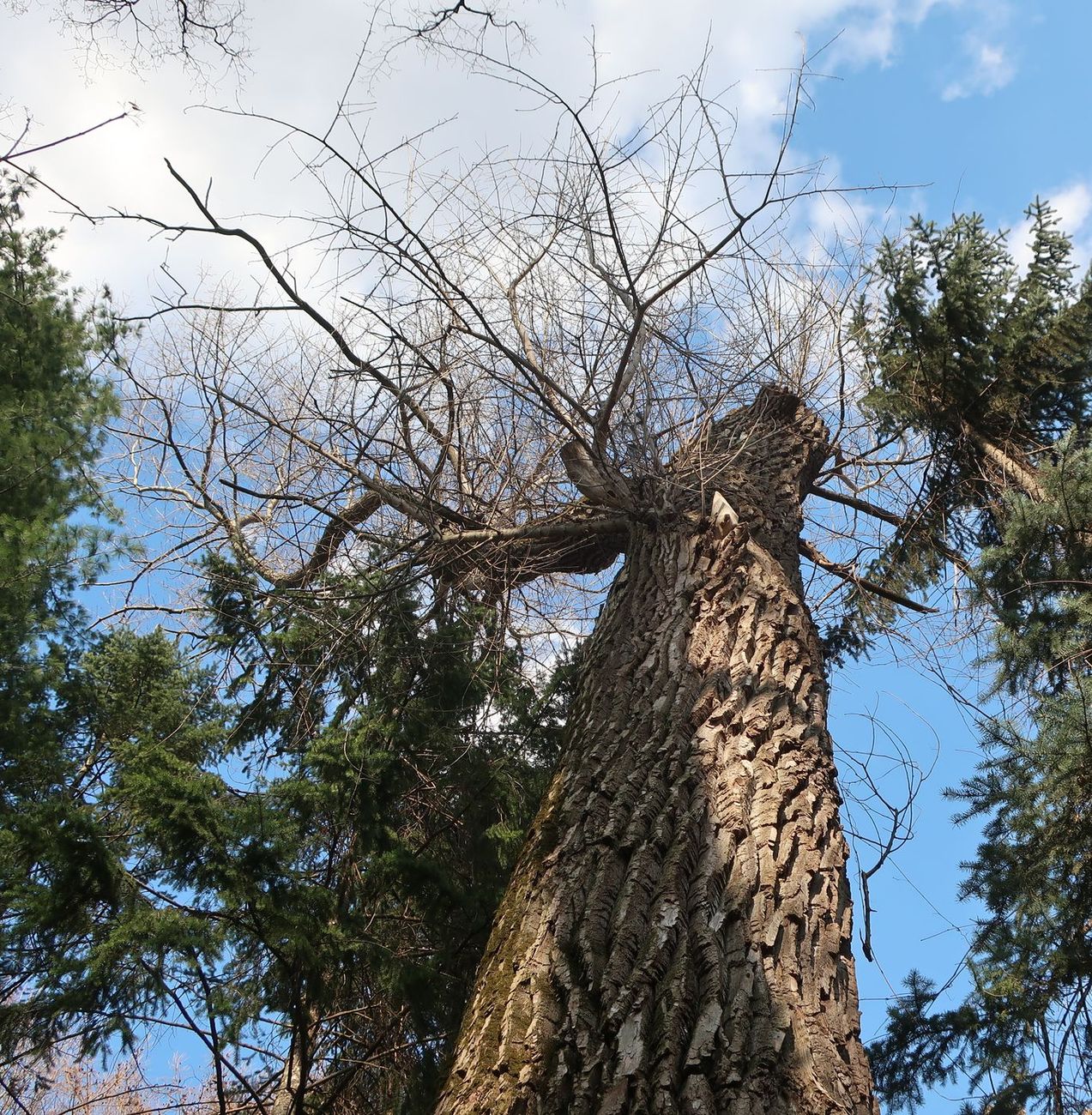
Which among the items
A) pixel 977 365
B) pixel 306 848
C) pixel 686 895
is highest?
pixel 977 365

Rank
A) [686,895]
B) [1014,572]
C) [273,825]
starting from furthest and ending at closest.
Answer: [1014,572] → [273,825] → [686,895]

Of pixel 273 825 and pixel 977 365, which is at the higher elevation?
pixel 977 365

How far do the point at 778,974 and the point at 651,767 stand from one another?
776 mm

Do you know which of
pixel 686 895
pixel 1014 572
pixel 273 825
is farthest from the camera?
pixel 1014 572

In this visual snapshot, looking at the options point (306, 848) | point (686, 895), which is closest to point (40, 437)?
point (306, 848)

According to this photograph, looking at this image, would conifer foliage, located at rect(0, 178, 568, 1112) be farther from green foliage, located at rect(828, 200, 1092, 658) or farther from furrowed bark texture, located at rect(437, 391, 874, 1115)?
green foliage, located at rect(828, 200, 1092, 658)

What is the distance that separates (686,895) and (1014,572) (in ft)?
12.4

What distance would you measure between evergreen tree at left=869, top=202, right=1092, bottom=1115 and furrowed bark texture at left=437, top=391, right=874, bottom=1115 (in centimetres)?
190

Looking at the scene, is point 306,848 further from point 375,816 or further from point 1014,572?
point 1014,572

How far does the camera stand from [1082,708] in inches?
172

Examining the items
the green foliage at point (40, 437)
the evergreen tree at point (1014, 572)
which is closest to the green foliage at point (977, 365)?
the evergreen tree at point (1014, 572)

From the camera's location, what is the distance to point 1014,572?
523 cm

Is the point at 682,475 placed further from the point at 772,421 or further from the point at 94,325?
the point at 94,325

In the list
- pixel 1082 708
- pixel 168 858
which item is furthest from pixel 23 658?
pixel 1082 708
